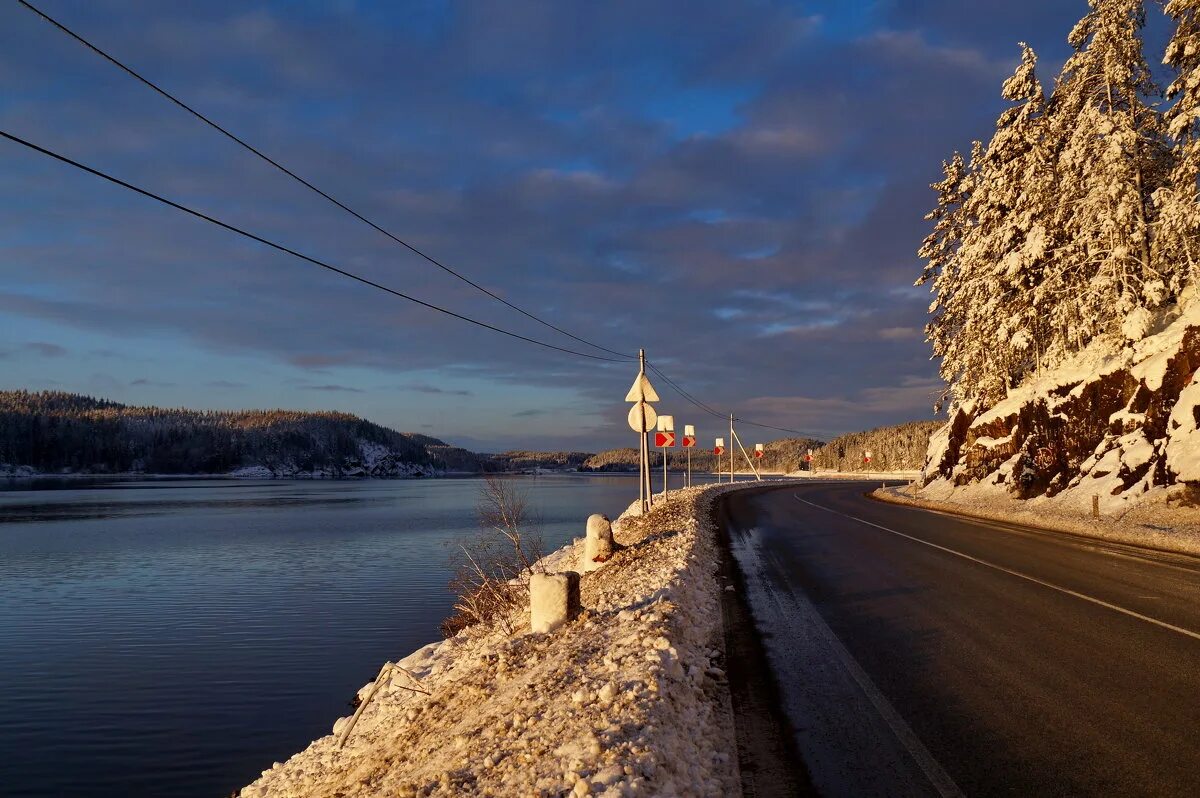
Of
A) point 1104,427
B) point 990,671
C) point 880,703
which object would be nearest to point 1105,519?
point 1104,427

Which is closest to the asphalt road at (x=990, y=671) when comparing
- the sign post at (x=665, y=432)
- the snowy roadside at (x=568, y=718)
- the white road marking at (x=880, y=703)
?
the white road marking at (x=880, y=703)

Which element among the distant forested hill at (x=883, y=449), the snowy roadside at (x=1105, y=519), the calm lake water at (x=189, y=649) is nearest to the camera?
the calm lake water at (x=189, y=649)

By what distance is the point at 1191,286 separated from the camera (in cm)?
2502

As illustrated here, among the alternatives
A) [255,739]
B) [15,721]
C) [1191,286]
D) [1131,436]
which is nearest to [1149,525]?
[1131,436]

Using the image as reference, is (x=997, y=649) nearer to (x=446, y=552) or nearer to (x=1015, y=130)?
(x=446, y=552)

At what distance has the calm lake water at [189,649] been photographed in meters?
9.63

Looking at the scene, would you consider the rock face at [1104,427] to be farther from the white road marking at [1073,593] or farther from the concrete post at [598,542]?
the concrete post at [598,542]

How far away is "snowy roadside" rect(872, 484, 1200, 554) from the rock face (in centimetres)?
63

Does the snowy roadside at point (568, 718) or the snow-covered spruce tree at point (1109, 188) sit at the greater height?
the snow-covered spruce tree at point (1109, 188)

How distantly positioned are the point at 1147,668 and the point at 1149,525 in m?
13.8

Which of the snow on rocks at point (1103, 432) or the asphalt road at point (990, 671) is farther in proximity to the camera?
the snow on rocks at point (1103, 432)

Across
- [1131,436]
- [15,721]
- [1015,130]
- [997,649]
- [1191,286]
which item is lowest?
[15,721]

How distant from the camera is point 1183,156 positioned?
2333cm

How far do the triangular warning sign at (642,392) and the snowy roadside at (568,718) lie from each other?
13.7m
